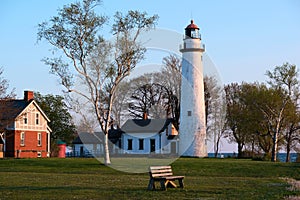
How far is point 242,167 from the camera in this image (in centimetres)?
3366

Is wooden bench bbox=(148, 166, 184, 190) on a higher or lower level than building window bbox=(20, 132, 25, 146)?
lower

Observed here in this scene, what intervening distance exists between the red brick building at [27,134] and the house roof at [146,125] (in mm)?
10191

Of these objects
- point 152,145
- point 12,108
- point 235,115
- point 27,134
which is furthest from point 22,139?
point 235,115

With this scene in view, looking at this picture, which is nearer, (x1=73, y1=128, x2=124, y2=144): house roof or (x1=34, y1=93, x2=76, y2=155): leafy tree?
(x1=73, y1=128, x2=124, y2=144): house roof

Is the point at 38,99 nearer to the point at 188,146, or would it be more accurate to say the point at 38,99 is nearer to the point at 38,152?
the point at 38,152

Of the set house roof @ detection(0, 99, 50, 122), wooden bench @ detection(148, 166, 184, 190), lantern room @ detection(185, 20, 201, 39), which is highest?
lantern room @ detection(185, 20, 201, 39)

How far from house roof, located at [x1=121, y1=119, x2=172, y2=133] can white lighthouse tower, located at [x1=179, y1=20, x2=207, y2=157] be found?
28.9ft

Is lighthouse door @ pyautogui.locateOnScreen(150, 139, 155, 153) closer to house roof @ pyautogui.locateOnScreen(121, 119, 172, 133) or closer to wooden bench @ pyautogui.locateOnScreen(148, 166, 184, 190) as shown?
house roof @ pyautogui.locateOnScreen(121, 119, 172, 133)

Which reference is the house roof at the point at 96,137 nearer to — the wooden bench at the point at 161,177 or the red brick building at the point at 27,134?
the red brick building at the point at 27,134

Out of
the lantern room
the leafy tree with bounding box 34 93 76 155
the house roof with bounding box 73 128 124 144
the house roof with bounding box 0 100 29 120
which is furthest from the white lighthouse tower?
the leafy tree with bounding box 34 93 76 155

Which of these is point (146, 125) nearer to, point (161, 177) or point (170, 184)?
Result: point (170, 184)

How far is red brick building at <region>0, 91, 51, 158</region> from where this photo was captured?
182ft

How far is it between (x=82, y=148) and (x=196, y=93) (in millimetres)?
25257

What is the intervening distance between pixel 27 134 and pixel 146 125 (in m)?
14.3
